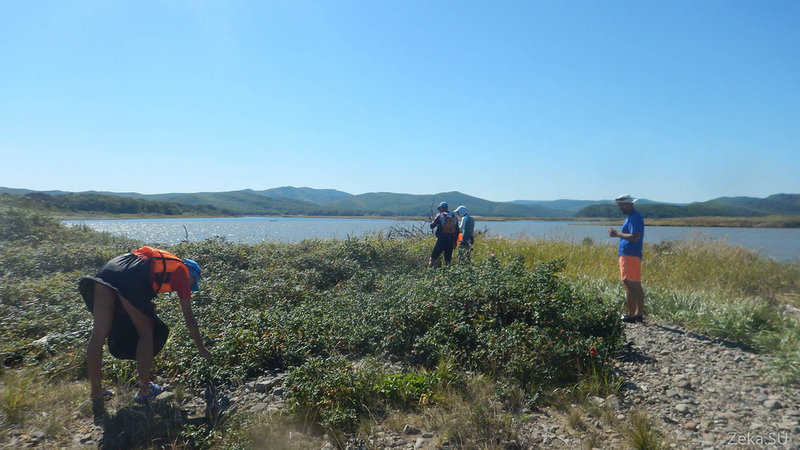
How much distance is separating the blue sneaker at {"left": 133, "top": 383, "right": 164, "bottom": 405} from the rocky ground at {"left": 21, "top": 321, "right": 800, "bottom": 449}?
6 cm

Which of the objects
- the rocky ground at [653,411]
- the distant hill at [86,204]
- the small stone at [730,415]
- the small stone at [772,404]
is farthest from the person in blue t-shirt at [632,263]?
the distant hill at [86,204]

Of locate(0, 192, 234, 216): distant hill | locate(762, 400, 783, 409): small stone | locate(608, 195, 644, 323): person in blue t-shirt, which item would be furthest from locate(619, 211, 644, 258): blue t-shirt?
locate(0, 192, 234, 216): distant hill

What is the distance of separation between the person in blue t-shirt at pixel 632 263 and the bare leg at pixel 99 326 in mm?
5972

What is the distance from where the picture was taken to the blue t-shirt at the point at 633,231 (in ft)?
19.7

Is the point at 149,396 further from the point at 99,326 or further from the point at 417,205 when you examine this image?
the point at 417,205

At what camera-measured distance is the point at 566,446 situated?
2982 mm

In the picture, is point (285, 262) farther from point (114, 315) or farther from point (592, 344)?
point (592, 344)

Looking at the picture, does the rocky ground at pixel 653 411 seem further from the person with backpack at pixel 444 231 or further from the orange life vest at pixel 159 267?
the person with backpack at pixel 444 231

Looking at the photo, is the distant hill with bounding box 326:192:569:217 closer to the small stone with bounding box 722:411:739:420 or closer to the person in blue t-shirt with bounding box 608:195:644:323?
the person in blue t-shirt with bounding box 608:195:644:323

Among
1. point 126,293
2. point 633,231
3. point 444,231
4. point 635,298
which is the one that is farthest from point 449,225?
point 126,293

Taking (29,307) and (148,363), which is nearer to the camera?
(148,363)

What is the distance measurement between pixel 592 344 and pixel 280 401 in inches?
123

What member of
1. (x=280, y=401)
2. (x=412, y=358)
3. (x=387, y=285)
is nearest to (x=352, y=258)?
(x=387, y=285)

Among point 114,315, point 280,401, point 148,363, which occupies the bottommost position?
point 280,401
